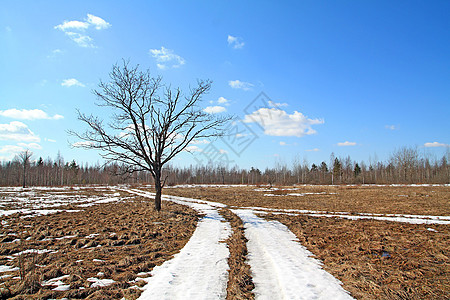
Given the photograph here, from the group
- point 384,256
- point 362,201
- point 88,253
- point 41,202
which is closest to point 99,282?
point 88,253

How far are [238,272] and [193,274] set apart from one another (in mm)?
1077

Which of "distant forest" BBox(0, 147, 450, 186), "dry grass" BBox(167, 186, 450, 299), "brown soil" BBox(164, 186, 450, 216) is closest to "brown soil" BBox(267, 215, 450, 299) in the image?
"dry grass" BBox(167, 186, 450, 299)

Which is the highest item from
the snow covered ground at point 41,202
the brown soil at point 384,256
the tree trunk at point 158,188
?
the tree trunk at point 158,188

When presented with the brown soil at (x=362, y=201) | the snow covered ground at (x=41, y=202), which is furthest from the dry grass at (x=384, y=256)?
the snow covered ground at (x=41, y=202)

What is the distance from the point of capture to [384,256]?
742cm

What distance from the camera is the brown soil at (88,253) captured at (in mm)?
4723

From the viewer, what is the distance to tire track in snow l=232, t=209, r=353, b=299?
15.8 ft

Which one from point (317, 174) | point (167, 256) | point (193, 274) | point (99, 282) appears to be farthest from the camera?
point (317, 174)

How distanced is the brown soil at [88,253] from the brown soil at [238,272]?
181 centimetres

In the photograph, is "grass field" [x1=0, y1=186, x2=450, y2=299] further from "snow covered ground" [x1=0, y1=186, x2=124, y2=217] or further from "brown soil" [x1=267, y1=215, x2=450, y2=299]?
"snow covered ground" [x1=0, y1=186, x2=124, y2=217]

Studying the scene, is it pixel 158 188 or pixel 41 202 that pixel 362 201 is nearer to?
pixel 158 188

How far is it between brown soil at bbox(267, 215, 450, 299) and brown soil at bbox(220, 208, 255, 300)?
2106mm

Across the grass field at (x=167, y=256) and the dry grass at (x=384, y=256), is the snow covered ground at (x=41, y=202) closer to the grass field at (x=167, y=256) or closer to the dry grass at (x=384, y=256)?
the grass field at (x=167, y=256)

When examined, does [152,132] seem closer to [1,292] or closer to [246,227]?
[246,227]
